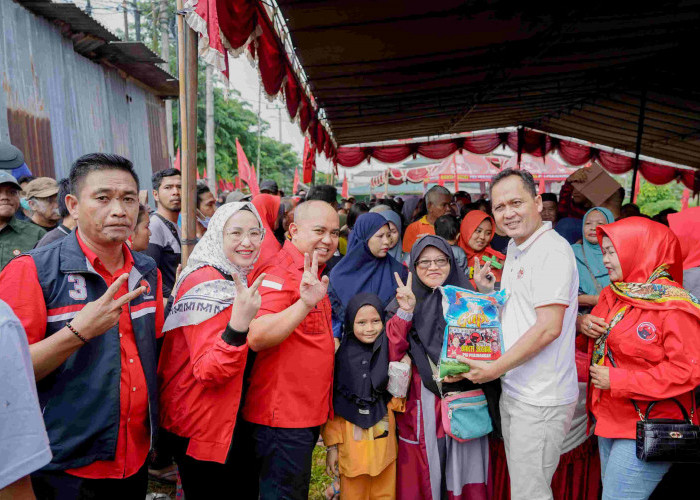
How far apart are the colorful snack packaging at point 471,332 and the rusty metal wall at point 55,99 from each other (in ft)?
18.7

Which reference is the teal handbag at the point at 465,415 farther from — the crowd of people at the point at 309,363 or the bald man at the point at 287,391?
the bald man at the point at 287,391

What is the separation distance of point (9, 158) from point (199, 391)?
353 centimetres

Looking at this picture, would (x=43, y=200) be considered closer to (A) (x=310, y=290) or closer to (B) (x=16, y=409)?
(A) (x=310, y=290)

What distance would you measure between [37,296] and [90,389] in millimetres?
362

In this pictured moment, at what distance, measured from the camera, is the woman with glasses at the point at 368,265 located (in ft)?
9.80

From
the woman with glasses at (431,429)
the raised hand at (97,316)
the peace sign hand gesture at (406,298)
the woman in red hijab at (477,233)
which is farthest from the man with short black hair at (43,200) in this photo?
the woman in red hijab at (477,233)

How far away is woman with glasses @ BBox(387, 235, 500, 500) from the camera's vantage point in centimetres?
222

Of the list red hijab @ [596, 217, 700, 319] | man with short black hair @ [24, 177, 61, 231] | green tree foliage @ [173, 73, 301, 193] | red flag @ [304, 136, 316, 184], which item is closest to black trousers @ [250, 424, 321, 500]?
red hijab @ [596, 217, 700, 319]

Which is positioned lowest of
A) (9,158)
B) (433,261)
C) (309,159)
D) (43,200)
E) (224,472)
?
(224,472)

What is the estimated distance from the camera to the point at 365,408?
224 centimetres

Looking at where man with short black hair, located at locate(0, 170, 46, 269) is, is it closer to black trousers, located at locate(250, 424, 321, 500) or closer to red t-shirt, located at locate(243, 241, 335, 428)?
red t-shirt, located at locate(243, 241, 335, 428)

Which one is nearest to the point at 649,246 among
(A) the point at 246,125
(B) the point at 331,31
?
(B) the point at 331,31

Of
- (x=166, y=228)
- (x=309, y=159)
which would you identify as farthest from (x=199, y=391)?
(x=309, y=159)

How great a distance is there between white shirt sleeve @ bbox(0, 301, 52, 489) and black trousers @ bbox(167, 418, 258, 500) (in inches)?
41.8
